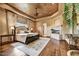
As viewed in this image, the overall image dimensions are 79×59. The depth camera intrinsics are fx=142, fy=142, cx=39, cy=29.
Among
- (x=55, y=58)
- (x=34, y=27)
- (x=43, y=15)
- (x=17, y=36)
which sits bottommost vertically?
(x=55, y=58)

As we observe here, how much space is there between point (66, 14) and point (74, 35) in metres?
0.40

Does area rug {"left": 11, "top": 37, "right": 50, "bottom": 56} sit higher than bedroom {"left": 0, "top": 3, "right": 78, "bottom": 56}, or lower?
lower

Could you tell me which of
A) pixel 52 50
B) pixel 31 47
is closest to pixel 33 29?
pixel 31 47

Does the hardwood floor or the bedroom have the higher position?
the bedroom

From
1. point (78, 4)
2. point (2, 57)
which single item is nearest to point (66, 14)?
point (78, 4)

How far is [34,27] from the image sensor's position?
2.57 meters

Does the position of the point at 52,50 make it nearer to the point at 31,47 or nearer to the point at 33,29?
the point at 31,47

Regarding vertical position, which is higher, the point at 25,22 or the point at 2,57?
the point at 25,22

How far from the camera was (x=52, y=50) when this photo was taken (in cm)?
254

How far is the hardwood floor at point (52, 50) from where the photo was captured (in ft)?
8.27

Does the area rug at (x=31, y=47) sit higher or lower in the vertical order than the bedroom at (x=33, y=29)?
lower

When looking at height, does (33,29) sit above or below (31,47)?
above

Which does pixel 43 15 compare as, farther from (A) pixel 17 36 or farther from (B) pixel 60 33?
(A) pixel 17 36

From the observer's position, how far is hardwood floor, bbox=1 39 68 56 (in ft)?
8.27
